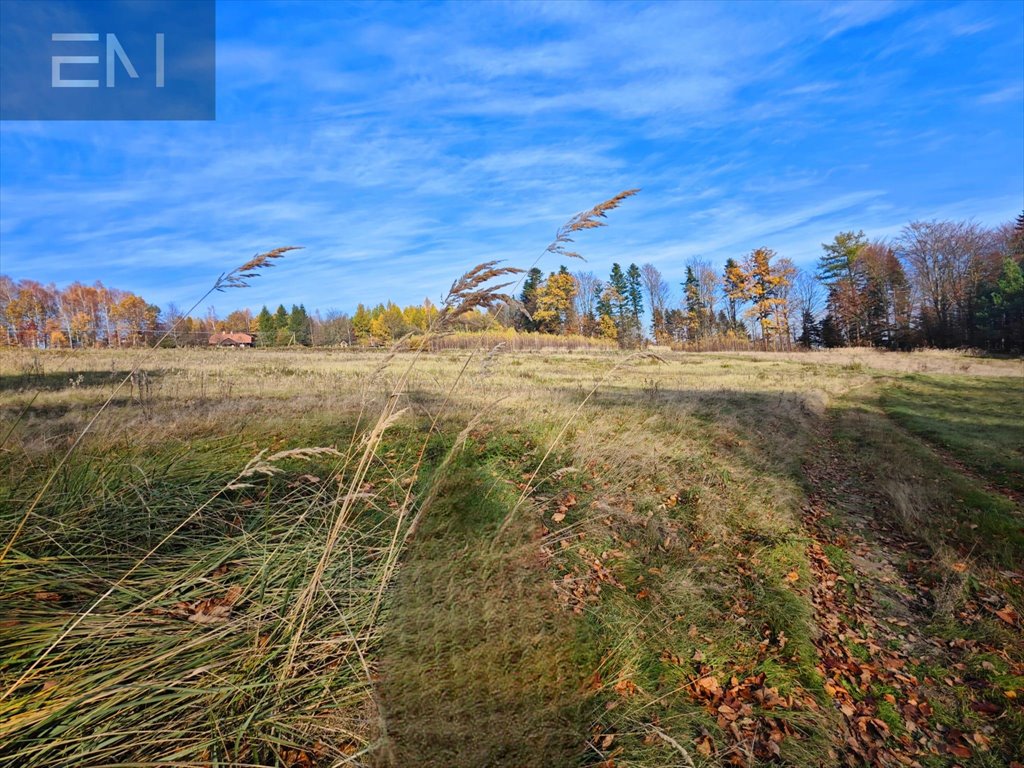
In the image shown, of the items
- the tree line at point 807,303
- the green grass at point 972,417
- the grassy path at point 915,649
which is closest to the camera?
the grassy path at point 915,649

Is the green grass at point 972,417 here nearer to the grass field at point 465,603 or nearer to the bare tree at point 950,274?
the grass field at point 465,603

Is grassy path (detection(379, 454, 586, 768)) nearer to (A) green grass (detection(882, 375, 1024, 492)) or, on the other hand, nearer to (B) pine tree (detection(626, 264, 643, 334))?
(A) green grass (detection(882, 375, 1024, 492))

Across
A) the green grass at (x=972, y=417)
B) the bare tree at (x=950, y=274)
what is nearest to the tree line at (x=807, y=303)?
the bare tree at (x=950, y=274)

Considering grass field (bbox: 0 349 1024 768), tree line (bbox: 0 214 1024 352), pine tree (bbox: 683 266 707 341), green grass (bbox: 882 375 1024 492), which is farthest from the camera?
pine tree (bbox: 683 266 707 341)

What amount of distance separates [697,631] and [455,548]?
232 centimetres

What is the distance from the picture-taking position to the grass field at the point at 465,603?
2322 mm

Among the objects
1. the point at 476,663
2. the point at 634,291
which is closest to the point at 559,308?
the point at 634,291

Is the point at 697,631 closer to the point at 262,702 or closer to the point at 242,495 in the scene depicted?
the point at 262,702

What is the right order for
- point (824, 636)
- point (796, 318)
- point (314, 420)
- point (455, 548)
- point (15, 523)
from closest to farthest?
point (15, 523), point (455, 548), point (824, 636), point (314, 420), point (796, 318)

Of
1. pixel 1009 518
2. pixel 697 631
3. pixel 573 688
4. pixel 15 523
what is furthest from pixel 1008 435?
pixel 15 523

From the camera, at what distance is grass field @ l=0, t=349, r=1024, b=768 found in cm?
232

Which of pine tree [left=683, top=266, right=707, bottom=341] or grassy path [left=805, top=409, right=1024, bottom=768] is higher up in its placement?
pine tree [left=683, top=266, right=707, bottom=341]

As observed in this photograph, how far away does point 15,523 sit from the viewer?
9.41 ft

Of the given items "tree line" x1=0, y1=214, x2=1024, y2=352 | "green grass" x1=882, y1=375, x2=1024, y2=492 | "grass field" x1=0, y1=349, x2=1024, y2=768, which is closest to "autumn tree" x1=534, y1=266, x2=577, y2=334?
"tree line" x1=0, y1=214, x2=1024, y2=352
